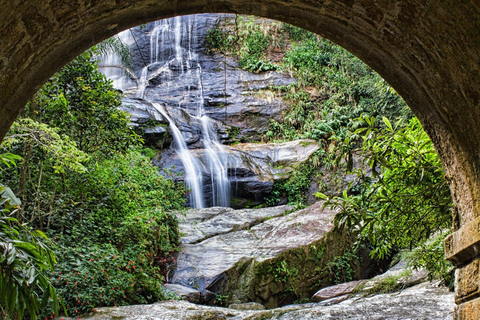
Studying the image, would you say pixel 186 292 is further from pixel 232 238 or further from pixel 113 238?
pixel 232 238

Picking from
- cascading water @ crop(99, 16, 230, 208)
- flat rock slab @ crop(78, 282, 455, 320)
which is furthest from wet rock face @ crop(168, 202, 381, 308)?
cascading water @ crop(99, 16, 230, 208)

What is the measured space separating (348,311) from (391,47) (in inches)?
181

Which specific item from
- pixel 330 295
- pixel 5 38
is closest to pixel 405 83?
pixel 5 38

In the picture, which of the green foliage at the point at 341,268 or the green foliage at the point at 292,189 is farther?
the green foliage at the point at 292,189

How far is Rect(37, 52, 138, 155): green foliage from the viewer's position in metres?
6.73

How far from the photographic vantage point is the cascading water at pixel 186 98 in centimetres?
1396

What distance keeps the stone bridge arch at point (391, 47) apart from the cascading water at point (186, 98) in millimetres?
11300

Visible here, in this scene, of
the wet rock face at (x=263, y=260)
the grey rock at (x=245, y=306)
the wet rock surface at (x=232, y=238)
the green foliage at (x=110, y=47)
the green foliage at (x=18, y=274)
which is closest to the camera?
the green foliage at (x=18, y=274)

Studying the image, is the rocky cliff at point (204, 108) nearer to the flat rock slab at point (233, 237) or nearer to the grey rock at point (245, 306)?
the flat rock slab at point (233, 237)

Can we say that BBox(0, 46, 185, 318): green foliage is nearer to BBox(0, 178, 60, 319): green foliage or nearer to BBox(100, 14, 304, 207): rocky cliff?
BBox(0, 178, 60, 319): green foliage

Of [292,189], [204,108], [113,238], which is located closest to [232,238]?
[113,238]

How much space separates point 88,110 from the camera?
6824 millimetres

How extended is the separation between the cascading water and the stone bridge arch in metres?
11.3

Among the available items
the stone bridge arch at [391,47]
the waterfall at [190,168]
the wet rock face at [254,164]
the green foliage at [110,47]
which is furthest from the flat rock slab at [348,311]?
the wet rock face at [254,164]
